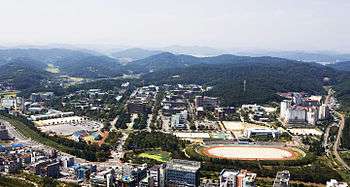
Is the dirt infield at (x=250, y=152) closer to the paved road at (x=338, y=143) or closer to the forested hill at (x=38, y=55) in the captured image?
the paved road at (x=338, y=143)

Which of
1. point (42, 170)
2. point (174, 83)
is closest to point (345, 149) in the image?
point (42, 170)

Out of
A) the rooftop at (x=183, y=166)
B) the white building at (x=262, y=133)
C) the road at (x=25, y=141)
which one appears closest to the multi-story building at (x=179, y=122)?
the white building at (x=262, y=133)

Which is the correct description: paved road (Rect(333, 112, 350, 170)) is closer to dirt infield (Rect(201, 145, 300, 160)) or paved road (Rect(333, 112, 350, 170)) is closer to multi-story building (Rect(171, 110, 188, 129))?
dirt infield (Rect(201, 145, 300, 160))

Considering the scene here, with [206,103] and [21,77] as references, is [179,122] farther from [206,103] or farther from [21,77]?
[21,77]

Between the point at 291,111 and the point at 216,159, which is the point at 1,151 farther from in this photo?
the point at 291,111

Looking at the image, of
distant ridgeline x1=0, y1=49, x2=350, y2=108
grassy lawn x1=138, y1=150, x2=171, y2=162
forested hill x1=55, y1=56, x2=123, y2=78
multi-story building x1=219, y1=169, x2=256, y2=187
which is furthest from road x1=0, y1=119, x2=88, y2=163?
forested hill x1=55, y1=56, x2=123, y2=78

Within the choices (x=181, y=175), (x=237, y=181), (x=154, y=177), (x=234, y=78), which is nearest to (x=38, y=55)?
(x=234, y=78)

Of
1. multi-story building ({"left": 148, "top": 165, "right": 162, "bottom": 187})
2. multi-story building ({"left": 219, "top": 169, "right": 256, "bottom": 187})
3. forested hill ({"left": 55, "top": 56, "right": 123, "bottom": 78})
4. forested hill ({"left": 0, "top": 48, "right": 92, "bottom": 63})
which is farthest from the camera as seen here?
forested hill ({"left": 0, "top": 48, "right": 92, "bottom": 63})
